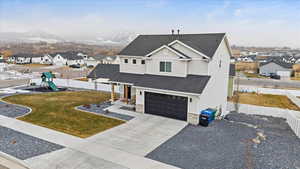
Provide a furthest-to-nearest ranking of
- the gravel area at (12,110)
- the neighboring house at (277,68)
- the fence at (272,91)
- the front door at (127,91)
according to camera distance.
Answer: the neighboring house at (277,68) < the fence at (272,91) < the front door at (127,91) < the gravel area at (12,110)

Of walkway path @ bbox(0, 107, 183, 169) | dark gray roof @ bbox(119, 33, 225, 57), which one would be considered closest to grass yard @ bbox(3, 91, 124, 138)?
walkway path @ bbox(0, 107, 183, 169)

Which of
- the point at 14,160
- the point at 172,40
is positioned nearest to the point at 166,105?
the point at 172,40

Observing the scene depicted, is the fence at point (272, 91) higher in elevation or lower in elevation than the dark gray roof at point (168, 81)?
lower

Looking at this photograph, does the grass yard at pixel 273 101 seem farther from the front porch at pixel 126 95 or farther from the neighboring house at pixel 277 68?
the neighboring house at pixel 277 68

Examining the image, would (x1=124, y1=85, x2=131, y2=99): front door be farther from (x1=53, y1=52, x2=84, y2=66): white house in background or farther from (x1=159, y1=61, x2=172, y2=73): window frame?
(x1=53, y1=52, x2=84, y2=66): white house in background

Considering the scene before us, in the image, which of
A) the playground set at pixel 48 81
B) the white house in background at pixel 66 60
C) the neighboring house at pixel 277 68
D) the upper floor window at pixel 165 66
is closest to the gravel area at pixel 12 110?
the playground set at pixel 48 81

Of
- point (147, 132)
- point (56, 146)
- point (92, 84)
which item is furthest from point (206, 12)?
point (56, 146)
